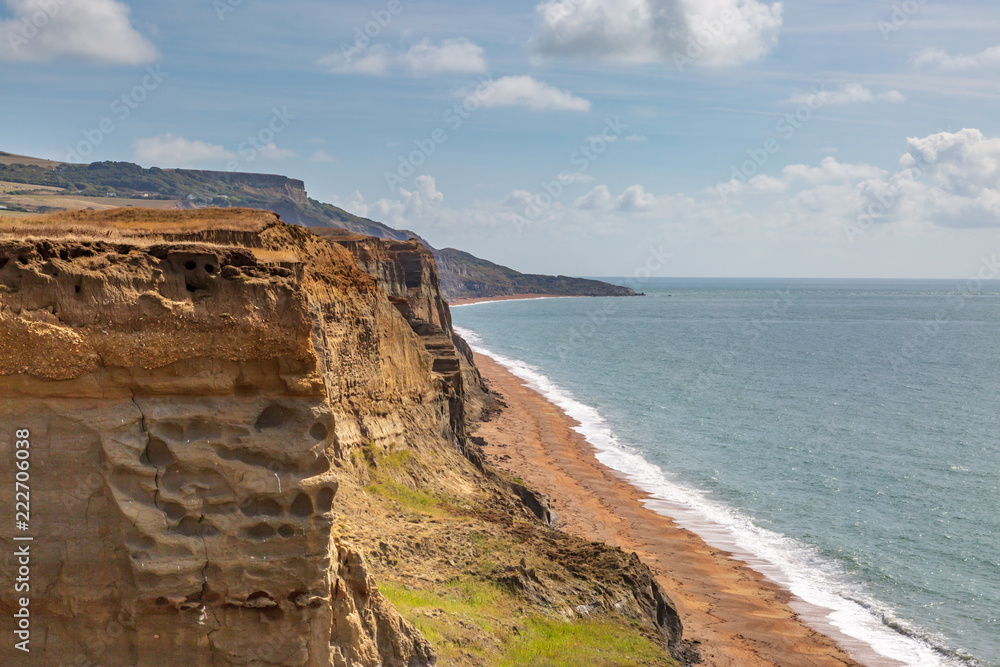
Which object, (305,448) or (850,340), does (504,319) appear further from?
(305,448)

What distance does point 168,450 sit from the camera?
10.1 metres

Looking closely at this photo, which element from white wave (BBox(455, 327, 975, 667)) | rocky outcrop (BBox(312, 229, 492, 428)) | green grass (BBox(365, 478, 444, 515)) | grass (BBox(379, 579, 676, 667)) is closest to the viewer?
grass (BBox(379, 579, 676, 667))

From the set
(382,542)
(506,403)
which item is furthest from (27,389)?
(506,403)

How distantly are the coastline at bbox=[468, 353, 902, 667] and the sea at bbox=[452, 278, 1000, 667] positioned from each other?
0.82 meters

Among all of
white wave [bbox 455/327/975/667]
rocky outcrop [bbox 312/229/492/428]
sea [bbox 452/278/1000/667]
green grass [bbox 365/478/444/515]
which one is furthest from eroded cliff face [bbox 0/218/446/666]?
rocky outcrop [bbox 312/229/492/428]

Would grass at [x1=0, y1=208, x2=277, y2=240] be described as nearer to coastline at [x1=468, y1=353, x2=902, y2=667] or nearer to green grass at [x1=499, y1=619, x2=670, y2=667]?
green grass at [x1=499, y1=619, x2=670, y2=667]

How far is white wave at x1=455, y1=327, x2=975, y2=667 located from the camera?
83.6 ft

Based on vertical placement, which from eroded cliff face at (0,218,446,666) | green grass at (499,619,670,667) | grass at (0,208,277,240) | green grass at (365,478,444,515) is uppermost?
grass at (0,208,277,240)

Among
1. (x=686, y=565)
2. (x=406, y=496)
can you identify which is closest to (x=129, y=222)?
(x=406, y=496)

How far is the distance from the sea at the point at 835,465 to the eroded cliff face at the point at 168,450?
2113 cm

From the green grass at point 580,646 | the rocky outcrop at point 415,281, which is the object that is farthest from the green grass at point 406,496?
the rocky outcrop at point 415,281

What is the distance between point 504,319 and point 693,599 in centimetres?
15838

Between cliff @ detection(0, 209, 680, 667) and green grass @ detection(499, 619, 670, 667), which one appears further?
green grass @ detection(499, 619, 670, 667)

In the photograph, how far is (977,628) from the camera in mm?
26422
